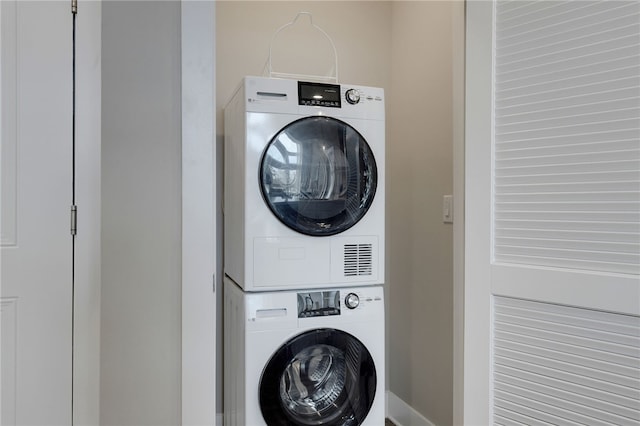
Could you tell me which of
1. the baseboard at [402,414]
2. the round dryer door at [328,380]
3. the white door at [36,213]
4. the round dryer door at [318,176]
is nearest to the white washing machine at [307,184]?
the round dryer door at [318,176]

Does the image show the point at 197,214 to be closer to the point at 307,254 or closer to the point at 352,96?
the point at 307,254

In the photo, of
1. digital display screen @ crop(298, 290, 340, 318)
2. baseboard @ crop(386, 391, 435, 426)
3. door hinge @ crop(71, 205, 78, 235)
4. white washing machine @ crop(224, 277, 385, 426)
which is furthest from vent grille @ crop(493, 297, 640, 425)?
door hinge @ crop(71, 205, 78, 235)

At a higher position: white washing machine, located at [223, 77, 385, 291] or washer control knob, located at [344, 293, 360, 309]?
white washing machine, located at [223, 77, 385, 291]

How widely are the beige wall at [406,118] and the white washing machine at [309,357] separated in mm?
465

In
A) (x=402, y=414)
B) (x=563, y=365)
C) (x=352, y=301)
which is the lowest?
(x=402, y=414)

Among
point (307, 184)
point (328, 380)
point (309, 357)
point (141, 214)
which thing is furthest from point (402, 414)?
point (141, 214)

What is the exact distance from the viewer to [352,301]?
6.07ft

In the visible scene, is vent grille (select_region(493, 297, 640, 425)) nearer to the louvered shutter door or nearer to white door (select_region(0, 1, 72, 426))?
the louvered shutter door

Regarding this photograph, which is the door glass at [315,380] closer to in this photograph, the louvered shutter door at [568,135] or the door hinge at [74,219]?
the louvered shutter door at [568,135]

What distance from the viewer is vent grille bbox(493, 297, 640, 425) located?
1245 millimetres

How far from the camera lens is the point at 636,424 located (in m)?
1.21

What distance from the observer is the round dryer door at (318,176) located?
5.83ft

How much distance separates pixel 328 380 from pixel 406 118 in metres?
1.47

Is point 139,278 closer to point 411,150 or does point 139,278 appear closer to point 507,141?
point 507,141
